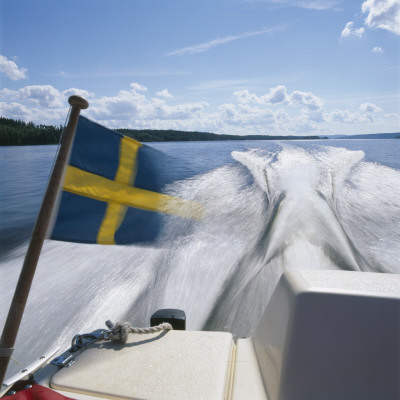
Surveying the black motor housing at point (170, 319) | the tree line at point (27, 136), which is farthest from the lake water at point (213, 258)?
the tree line at point (27, 136)

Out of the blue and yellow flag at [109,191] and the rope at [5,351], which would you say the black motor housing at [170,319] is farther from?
the rope at [5,351]

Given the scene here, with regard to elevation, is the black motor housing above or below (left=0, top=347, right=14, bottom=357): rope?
below

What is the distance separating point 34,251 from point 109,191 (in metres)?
0.52

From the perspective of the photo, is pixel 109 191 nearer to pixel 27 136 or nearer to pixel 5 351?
pixel 5 351

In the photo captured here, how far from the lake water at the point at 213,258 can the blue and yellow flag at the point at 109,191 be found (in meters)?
1.24

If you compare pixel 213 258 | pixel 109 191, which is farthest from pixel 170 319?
pixel 213 258

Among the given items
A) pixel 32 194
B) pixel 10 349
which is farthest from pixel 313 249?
pixel 32 194

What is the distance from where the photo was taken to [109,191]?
1.62 meters

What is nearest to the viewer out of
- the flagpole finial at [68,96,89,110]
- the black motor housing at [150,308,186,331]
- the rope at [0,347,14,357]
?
the rope at [0,347,14,357]

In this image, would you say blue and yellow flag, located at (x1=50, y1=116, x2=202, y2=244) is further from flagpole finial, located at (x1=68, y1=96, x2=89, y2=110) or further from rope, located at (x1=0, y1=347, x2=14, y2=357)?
rope, located at (x1=0, y1=347, x2=14, y2=357)

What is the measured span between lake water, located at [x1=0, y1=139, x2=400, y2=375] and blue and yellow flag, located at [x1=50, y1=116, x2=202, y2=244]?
1239mm

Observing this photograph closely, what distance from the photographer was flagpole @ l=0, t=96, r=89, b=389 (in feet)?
3.70

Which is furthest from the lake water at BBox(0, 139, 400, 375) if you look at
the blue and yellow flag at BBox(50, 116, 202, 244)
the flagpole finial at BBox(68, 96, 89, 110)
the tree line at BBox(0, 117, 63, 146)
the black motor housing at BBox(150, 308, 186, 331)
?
the tree line at BBox(0, 117, 63, 146)

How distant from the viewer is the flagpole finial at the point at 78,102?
1229 mm
